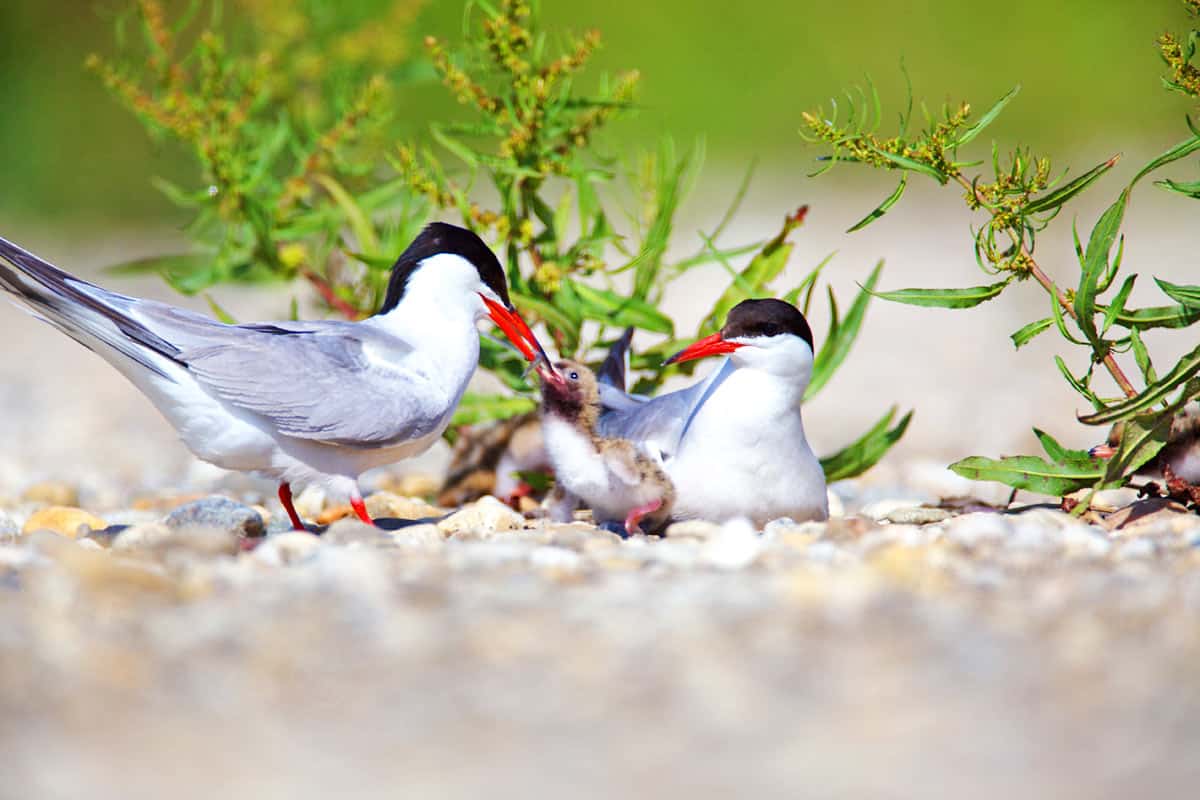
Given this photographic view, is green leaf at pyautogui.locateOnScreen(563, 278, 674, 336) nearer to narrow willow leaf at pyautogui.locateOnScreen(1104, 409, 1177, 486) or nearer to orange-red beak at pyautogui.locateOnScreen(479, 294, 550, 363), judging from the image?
orange-red beak at pyautogui.locateOnScreen(479, 294, 550, 363)

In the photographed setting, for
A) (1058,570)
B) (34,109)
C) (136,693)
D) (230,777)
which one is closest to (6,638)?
(136,693)

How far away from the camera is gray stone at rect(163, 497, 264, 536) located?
3100mm

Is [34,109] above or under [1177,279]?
above

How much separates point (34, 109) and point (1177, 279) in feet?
32.9

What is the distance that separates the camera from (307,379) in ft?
9.70

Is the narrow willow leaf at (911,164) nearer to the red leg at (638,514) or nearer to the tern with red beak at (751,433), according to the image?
the tern with red beak at (751,433)

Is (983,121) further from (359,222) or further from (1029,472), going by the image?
(359,222)

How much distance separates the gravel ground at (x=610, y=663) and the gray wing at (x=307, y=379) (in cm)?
33

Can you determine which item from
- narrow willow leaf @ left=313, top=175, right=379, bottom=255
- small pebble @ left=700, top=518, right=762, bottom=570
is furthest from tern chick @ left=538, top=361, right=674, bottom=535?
narrow willow leaf @ left=313, top=175, right=379, bottom=255

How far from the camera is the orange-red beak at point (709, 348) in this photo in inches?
122

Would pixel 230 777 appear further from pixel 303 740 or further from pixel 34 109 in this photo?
pixel 34 109

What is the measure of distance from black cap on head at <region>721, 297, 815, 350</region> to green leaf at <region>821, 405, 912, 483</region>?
49 cm

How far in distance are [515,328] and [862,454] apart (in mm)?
951

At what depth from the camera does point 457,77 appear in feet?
10.9
